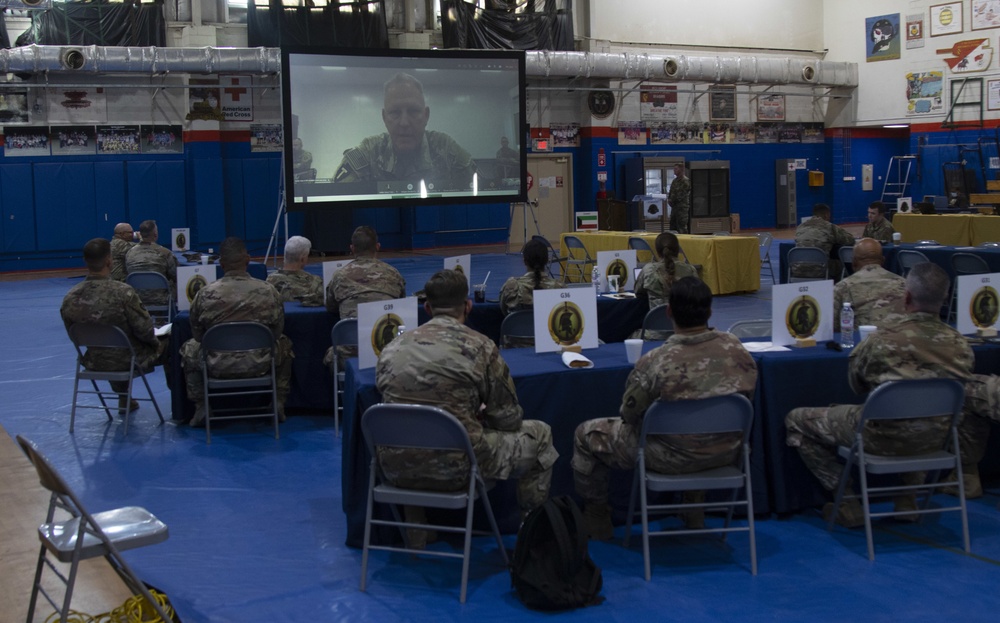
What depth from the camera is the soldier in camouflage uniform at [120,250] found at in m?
9.62

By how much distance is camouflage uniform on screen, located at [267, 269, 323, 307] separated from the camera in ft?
22.6

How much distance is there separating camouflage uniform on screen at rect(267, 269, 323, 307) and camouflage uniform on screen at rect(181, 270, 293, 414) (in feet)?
2.54

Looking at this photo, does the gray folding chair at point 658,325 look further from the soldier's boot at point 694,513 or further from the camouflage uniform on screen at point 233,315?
the camouflage uniform on screen at point 233,315

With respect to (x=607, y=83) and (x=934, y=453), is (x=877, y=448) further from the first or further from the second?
(x=607, y=83)

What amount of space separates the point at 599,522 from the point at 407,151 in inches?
344

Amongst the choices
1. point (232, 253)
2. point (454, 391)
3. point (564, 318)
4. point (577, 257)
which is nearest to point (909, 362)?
point (564, 318)

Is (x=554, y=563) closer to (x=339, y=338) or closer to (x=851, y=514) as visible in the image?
(x=851, y=514)

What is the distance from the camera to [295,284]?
7043 millimetres

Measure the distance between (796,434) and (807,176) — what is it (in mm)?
20251

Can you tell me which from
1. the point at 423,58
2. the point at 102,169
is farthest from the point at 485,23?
the point at 102,169

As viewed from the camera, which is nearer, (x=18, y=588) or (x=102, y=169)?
(x=18, y=588)

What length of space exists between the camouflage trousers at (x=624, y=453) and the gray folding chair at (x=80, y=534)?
5.60 feet

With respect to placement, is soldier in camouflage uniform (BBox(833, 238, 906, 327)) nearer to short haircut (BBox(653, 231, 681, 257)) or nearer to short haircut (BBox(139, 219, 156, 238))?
short haircut (BBox(653, 231, 681, 257))

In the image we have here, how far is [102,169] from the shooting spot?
55.5ft
